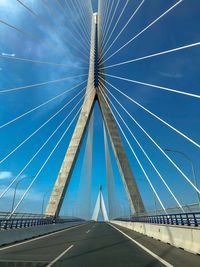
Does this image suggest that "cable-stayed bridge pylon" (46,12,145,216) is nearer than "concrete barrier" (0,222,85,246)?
No

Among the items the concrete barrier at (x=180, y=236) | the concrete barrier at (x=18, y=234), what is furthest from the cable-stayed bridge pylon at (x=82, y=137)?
the concrete barrier at (x=180, y=236)

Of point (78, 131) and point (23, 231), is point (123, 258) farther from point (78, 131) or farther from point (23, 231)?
point (78, 131)

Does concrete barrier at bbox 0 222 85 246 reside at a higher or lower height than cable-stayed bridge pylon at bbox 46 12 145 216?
lower

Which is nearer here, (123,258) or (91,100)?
(123,258)

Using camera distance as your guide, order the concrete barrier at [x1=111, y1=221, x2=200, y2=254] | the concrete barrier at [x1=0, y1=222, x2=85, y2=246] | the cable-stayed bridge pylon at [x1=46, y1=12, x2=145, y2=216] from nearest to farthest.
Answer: the concrete barrier at [x1=111, y1=221, x2=200, y2=254]
the concrete barrier at [x1=0, y1=222, x2=85, y2=246]
the cable-stayed bridge pylon at [x1=46, y1=12, x2=145, y2=216]

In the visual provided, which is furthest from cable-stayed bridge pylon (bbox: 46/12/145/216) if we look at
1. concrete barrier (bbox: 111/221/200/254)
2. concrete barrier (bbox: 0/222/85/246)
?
concrete barrier (bbox: 111/221/200/254)

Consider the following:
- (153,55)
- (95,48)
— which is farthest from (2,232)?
(95,48)

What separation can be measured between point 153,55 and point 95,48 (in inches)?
853

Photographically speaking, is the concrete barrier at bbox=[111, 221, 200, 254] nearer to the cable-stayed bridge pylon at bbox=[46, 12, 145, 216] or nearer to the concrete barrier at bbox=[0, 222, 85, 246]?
the concrete barrier at bbox=[0, 222, 85, 246]

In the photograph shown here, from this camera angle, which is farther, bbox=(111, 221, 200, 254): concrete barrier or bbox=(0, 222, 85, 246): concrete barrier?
bbox=(0, 222, 85, 246): concrete barrier

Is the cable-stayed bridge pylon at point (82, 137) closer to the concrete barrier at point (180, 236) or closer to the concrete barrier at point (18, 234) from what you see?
the concrete barrier at point (18, 234)

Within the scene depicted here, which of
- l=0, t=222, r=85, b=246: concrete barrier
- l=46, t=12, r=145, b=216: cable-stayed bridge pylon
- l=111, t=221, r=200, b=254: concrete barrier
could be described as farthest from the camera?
l=46, t=12, r=145, b=216: cable-stayed bridge pylon

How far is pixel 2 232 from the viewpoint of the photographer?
1455 centimetres

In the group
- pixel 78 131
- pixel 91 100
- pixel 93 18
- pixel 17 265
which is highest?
pixel 93 18
